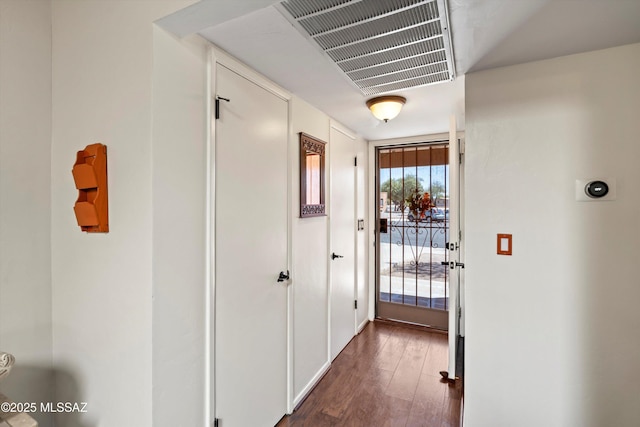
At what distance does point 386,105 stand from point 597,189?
128 cm

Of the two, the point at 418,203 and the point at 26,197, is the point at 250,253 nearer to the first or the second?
the point at 26,197

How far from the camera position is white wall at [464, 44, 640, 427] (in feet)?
4.53

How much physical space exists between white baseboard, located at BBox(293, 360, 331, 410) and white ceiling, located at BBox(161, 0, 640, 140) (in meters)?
2.15

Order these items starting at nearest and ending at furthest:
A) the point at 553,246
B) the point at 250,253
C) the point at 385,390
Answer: the point at 553,246
the point at 250,253
the point at 385,390

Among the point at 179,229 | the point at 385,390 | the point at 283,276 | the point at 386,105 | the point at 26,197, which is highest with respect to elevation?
the point at 386,105

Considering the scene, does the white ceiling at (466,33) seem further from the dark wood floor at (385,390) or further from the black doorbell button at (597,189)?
the dark wood floor at (385,390)

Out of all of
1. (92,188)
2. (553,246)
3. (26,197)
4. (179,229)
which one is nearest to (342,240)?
(553,246)

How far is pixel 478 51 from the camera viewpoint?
1419 mm

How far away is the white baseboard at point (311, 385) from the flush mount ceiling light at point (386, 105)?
2.10 meters

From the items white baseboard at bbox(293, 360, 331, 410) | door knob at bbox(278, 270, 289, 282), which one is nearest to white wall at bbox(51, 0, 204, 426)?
door knob at bbox(278, 270, 289, 282)

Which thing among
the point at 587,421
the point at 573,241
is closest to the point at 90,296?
the point at 573,241

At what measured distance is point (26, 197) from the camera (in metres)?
1.29

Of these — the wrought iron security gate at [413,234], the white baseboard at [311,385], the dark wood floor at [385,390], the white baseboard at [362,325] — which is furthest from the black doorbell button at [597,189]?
the white baseboard at [362,325]

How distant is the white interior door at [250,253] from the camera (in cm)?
146
